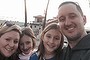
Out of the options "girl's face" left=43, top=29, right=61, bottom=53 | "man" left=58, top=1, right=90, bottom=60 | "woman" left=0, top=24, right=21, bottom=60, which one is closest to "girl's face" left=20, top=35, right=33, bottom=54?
"woman" left=0, top=24, right=21, bottom=60

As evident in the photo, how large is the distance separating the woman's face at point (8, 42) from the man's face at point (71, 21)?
1.08 metres

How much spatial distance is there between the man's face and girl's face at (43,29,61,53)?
632mm

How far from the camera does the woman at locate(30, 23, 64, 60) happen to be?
127 inches

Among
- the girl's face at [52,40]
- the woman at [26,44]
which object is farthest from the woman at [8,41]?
the girl's face at [52,40]

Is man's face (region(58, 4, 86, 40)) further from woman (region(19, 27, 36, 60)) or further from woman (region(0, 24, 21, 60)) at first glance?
woman (region(19, 27, 36, 60))

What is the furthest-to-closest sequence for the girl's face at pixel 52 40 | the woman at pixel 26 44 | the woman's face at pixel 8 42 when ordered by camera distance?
the woman at pixel 26 44, the woman's face at pixel 8 42, the girl's face at pixel 52 40

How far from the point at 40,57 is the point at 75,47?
0.96 metres

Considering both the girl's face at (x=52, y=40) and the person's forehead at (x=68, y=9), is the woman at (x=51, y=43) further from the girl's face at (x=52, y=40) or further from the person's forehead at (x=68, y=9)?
the person's forehead at (x=68, y=9)

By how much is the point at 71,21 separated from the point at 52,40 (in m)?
0.77

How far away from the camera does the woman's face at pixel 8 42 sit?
11.1 feet

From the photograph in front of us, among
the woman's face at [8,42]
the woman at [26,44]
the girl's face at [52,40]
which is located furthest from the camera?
the woman at [26,44]

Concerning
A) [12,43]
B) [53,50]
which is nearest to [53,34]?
[53,50]

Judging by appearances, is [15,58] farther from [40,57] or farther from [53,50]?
[53,50]

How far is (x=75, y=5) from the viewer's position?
8.63ft
